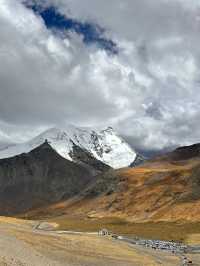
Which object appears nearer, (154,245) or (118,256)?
(118,256)

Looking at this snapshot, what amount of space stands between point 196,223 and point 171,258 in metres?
92.3

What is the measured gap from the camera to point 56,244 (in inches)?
2938

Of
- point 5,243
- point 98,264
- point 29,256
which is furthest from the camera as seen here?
point 98,264

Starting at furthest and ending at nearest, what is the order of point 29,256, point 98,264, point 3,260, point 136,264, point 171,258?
point 171,258, point 136,264, point 98,264, point 29,256, point 3,260

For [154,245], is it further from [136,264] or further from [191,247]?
[136,264]

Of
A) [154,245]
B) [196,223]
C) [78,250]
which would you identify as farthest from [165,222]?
[78,250]

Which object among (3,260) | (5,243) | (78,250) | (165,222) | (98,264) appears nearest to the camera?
(3,260)

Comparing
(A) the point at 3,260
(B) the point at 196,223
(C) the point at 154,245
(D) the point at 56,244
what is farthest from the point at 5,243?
(B) the point at 196,223

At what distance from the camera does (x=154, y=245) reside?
357 feet

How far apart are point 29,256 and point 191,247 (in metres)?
60.4

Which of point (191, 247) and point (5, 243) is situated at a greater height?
point (191, 247)

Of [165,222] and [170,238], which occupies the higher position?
[165,222]

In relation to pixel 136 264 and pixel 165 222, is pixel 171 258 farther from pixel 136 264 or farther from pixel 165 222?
pixel 165 222

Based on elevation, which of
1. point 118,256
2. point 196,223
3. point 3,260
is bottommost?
point 3,260
